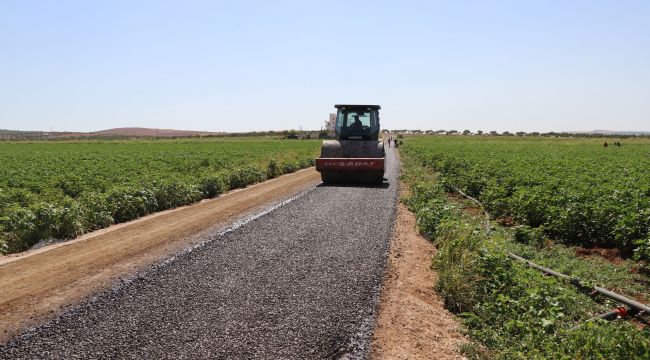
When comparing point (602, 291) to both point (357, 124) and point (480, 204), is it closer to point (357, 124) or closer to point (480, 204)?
point (480, 204)

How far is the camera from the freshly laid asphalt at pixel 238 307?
202 inches

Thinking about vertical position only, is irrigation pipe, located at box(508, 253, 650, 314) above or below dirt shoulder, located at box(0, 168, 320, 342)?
above

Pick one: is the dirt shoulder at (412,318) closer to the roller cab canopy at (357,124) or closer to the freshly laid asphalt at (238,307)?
the freshly laid asphalt at (238,307)

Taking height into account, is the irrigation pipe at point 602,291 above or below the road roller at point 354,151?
below

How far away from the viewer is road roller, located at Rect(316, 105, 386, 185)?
19500 millimetres

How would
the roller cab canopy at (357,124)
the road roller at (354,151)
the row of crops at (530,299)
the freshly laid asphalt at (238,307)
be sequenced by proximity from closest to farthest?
the row of crops at (530,299), the freshly laid asphalt at (238,307), the road roller at (354,151), the roller cab canopy at (357,124)

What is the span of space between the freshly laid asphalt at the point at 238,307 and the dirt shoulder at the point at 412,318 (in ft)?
0.69

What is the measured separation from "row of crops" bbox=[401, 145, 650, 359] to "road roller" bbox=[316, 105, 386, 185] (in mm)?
8742

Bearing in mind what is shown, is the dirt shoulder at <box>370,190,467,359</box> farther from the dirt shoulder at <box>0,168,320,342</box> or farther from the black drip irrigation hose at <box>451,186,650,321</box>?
the dirt shoulder at <box>0,168,320,342</box>

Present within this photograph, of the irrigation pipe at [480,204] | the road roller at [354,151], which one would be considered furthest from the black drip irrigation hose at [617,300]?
the road roller at [354,151]

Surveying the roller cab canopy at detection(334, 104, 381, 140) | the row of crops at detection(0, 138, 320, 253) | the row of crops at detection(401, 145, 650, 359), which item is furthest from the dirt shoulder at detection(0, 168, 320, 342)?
the roller cab canopy at detection(334, 104, 381, 140)

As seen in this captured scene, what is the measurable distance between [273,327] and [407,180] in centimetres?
1697

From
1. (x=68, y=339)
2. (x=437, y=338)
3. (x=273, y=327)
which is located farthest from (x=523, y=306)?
(x=68, y=339)

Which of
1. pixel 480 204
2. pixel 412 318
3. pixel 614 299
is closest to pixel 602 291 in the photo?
pixel 614 299
